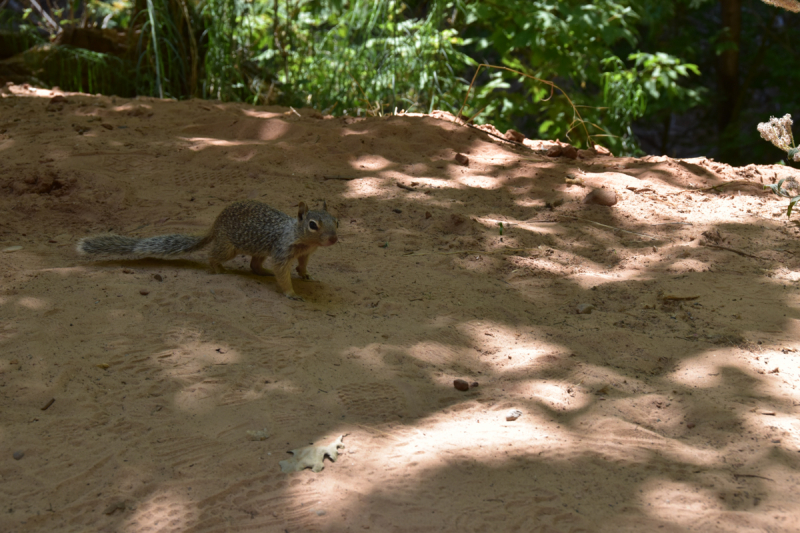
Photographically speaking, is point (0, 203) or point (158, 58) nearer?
point (0, 203)

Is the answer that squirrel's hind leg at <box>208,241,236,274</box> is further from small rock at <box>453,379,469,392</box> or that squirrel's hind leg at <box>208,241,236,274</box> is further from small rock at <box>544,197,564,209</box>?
small rock at <box>544,197,564,209</box>

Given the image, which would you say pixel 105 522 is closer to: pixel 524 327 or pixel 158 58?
pixel 524 327

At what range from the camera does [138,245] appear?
11.5 feet

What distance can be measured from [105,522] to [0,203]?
3.27 m

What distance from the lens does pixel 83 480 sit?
193 cm

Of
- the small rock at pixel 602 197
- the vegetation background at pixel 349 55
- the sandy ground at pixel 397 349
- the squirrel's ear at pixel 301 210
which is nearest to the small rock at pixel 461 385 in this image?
the sandy ground at pixel 397 349

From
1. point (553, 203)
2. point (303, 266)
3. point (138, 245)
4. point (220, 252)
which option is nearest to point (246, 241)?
point (220, 252)

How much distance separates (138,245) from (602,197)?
3236 mm

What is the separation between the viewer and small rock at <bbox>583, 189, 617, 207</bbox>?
4.58 meters

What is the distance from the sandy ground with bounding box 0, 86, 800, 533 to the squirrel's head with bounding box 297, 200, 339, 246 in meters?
0.33

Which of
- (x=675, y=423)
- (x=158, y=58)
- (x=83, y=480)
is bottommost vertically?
(x=83, y=480)

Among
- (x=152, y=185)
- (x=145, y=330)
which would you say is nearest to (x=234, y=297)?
(x=145, y=330)

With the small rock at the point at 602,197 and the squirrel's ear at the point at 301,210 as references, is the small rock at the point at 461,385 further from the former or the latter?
the small rock at the point at 602,197

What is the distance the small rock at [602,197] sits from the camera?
458cm
